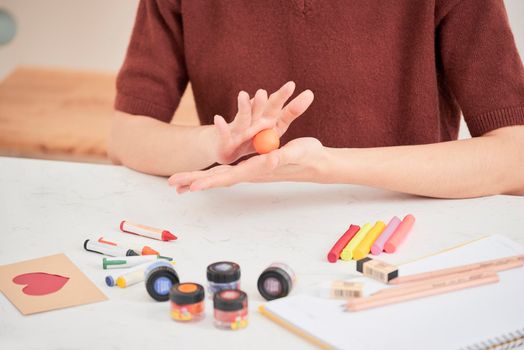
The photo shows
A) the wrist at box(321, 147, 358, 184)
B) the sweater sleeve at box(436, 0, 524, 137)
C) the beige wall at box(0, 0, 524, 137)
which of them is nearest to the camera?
the wrist at box(321, 147, 358, 184)

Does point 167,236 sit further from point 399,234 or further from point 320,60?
point 320,60

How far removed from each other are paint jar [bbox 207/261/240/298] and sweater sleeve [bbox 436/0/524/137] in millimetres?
593

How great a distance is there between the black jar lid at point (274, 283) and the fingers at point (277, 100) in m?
0.28

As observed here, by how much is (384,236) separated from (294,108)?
0.22 metres

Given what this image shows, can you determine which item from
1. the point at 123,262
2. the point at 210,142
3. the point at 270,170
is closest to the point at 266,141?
the point at 270,170

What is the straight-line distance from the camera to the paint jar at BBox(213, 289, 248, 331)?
706mm

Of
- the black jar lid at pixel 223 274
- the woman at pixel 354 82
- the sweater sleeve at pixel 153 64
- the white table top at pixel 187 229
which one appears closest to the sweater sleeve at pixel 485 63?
the woman at pixel 354 82

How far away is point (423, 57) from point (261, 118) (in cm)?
40

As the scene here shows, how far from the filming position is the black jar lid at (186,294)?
720 mm

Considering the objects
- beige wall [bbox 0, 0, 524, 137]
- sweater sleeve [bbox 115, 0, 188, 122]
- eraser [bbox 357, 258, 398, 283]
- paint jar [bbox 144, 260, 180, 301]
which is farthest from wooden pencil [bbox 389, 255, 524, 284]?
beige wall [bbox 0, 0, 524, 137]

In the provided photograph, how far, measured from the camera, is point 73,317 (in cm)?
74

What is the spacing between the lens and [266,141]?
0.98m

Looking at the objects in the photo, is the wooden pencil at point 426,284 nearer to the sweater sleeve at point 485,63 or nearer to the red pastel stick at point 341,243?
the red pastel stick at point 341,243

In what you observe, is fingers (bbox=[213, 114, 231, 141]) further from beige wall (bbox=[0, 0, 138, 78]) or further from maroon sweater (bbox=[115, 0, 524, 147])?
beige wall (bbox=[0, 0, 138, 78])
